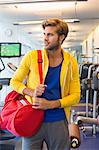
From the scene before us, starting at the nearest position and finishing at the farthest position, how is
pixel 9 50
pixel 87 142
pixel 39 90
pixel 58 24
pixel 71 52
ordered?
pixel 39 90 → pixel 58 24 → pixel 87 142 → pixel 9 50 → pixel 71 52

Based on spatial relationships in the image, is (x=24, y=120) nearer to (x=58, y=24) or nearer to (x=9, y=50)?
(x=58, y=24)

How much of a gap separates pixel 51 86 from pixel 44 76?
7cm

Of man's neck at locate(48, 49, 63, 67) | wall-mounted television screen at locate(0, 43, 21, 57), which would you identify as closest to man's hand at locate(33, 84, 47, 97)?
man's neck at locate(48, 49, 63, 67)

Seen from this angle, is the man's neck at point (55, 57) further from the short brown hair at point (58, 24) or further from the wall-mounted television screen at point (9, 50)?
the wall-mounted television screen at point (9, 50)

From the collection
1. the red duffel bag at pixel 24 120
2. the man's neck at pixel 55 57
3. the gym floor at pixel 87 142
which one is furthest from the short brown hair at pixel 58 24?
the gym floor at pixel 87 142

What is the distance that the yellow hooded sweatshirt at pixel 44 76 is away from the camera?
5.59 ft

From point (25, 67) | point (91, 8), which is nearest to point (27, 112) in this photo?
point (25, 67)

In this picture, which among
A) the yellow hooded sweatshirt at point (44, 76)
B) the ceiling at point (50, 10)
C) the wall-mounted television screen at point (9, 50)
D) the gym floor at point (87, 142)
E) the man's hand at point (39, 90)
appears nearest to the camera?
the man's hand at point (39, 90)

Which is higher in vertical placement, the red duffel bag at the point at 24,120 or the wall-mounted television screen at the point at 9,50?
the wall-mounted television screen at the point at 9,50

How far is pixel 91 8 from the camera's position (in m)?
8.12

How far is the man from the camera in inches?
66.6

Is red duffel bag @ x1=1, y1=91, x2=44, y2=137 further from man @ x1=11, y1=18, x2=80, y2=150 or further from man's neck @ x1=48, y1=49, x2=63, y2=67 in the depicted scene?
man's neck @ x1=48, y1=49, x2=63, y2=67

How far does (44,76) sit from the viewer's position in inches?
66.6

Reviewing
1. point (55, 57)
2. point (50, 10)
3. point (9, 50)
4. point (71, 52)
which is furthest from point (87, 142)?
point (71, 52)
